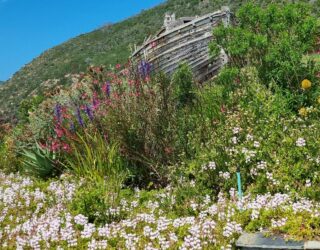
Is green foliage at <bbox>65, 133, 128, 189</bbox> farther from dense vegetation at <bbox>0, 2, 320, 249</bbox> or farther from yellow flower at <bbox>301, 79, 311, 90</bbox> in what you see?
yellow flower at <bbox>301, 79, 311, 90</bbox>

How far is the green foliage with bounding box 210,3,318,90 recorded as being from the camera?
25.5 feet

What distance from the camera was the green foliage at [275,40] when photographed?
776cm

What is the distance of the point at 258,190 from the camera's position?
220 inches

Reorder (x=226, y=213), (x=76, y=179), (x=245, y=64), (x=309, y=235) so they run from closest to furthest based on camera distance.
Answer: (x=309, y=235) < (x=226, y=213) < (x=76, y=179) < (x=245, y=64)

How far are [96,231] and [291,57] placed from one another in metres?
4.03

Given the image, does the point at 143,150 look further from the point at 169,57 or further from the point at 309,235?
Answer: the point at 169,57

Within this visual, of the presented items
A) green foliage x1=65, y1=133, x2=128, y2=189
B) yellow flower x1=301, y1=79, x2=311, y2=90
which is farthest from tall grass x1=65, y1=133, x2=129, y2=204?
yellow flower x1=301, y1=79, x2=311, y2=90

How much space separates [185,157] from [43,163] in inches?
126

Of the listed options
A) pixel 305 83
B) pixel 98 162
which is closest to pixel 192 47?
pixel 305 83

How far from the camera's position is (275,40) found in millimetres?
8422

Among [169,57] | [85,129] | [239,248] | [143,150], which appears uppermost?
[169,57]

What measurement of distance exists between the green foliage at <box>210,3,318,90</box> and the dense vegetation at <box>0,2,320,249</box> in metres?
0.02

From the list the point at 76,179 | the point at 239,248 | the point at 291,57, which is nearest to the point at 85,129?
the point at 76,179

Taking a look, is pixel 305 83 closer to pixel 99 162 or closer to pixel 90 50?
pixel 99 162
